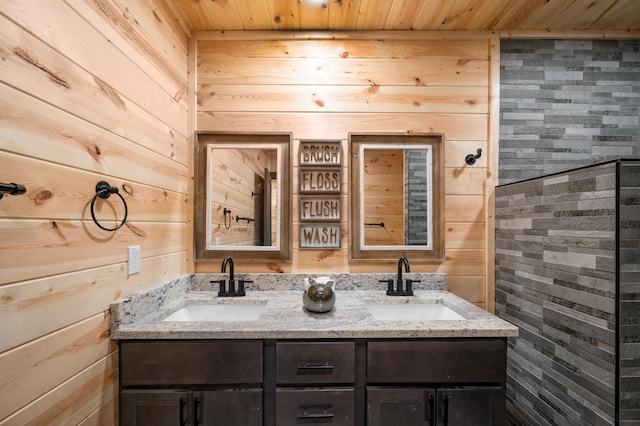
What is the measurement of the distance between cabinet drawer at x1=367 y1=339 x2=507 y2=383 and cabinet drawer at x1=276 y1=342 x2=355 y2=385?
0.32 ft

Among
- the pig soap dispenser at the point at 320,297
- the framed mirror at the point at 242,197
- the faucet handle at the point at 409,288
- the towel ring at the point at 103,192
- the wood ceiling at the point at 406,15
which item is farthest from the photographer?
the framed mirror at the point at 242,197

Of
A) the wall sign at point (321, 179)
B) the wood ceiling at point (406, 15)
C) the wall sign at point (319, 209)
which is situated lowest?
the wall sign at point (319, 209)

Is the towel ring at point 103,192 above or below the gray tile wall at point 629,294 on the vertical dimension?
above

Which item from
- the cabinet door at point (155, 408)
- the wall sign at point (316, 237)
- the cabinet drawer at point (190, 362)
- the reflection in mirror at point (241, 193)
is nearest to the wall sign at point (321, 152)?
the reflection in mirror at point (241, 193)

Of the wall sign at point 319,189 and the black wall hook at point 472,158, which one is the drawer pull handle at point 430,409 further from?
the black wall hook at point 472,158

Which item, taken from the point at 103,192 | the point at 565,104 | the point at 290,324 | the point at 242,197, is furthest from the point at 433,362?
the point at 565,104

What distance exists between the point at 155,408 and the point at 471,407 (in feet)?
4.22

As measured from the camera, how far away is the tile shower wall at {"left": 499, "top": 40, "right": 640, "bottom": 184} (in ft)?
6.22

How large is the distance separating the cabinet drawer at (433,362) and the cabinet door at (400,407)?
0.05m

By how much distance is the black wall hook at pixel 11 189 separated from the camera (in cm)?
73

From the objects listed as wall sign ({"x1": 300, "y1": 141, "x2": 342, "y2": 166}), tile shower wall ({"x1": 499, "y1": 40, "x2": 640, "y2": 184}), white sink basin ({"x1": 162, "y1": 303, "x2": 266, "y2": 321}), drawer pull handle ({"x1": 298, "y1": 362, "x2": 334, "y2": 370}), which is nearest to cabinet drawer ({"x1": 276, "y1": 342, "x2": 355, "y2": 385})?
drawer pull handle ({"x1": 298, "y1": 362, "x2": 334, "y2": 370})

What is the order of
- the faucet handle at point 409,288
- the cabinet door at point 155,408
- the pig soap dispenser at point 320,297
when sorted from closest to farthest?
the cabinet door at point 155,408 < the pig soap dispenser at point 320,297 < the faucet handle at point 409,288

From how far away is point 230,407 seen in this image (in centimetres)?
125

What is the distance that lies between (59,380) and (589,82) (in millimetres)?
2979
